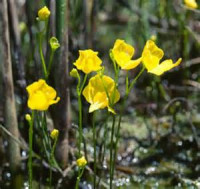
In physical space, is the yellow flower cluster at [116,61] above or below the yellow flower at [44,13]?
below

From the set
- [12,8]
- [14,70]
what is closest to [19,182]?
[14,70]

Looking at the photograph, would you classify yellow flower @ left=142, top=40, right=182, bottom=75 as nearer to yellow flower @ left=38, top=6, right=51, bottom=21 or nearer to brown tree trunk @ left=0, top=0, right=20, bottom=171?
yellow flower @ left=38, top=6, right=51, bottom=21

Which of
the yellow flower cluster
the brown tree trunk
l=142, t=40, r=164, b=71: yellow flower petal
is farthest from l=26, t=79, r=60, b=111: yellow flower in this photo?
the brown tree trunk

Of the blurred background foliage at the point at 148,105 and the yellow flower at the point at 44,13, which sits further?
the blurred background foliage at the point at 148,105

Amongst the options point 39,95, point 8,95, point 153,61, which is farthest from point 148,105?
point 39,95

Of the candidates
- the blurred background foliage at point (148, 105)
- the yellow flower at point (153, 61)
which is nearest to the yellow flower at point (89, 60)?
the yellow flower at point (153, 61)

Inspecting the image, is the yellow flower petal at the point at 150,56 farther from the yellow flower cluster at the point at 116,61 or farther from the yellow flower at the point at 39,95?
the yellow flower at the point at 39,95

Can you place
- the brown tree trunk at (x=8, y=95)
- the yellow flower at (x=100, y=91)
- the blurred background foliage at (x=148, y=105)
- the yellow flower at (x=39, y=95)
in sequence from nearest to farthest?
the yellow flower at (x=39, y=95), the yellow flower at (x=100, y=91), the brown tree trunk at (x=8, y=95), the blurred background foliage at (x=148, y=105)

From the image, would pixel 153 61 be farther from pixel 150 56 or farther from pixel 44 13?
pixel 44 13
